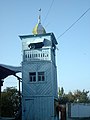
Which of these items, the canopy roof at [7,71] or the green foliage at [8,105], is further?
the green foliage at [8,105]

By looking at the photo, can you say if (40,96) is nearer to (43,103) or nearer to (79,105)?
(43,103)

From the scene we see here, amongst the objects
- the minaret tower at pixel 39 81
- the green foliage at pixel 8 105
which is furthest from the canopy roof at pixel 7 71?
the green foliage at pixel 8 105

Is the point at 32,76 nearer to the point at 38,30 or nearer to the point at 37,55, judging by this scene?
the point at 37,55

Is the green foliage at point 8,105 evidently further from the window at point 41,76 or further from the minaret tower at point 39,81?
the window at point 41,76

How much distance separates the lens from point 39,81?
84.9 ft

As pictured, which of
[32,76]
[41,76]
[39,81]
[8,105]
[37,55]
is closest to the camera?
[39,81]

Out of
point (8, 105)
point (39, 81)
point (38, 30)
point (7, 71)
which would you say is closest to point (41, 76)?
point (39, 81)

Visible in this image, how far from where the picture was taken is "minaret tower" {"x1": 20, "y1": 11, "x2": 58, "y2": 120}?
25.4 metres

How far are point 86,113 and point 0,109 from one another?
24.0m

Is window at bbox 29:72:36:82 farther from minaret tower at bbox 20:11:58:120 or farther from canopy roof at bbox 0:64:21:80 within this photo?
canopy roof at bbox 0:64:21:80

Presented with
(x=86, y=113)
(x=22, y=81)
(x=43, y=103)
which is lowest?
(x=86, y=113)

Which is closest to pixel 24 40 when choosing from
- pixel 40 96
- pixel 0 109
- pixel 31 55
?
pixel 31 55

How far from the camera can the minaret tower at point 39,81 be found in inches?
999

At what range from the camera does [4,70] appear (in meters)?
25.8
